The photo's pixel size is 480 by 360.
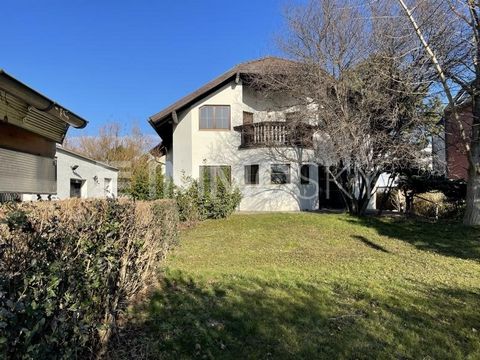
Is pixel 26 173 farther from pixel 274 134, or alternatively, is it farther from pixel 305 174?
pixel 305 174

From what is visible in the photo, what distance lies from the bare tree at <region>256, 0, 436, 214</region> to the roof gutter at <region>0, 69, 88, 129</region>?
1274 centimetres

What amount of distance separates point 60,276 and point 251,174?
1840cm

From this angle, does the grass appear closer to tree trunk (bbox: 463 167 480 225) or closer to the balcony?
tree trunk (bbox: 463 167 480 225)

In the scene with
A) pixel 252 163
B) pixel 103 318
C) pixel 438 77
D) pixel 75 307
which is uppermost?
pixel 438 77

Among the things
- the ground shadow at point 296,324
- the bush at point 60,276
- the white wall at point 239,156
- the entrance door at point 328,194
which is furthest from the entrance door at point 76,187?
the entrance door at point 328,194

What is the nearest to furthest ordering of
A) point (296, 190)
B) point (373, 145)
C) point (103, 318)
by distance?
point (103, 318) → point (373, 145) → point (296, 190)

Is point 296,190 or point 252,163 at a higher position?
point 252,163

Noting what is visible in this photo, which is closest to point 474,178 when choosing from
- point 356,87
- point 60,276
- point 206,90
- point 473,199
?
point 473,199

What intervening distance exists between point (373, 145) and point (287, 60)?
16.7ft

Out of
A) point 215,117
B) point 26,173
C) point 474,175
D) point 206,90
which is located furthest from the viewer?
point 215,117

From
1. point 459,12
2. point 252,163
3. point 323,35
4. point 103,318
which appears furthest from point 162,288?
point 252,163

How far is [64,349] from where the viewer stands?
2332mm

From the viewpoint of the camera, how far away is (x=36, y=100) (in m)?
2.05

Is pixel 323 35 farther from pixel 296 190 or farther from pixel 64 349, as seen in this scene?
pixel 64 349
